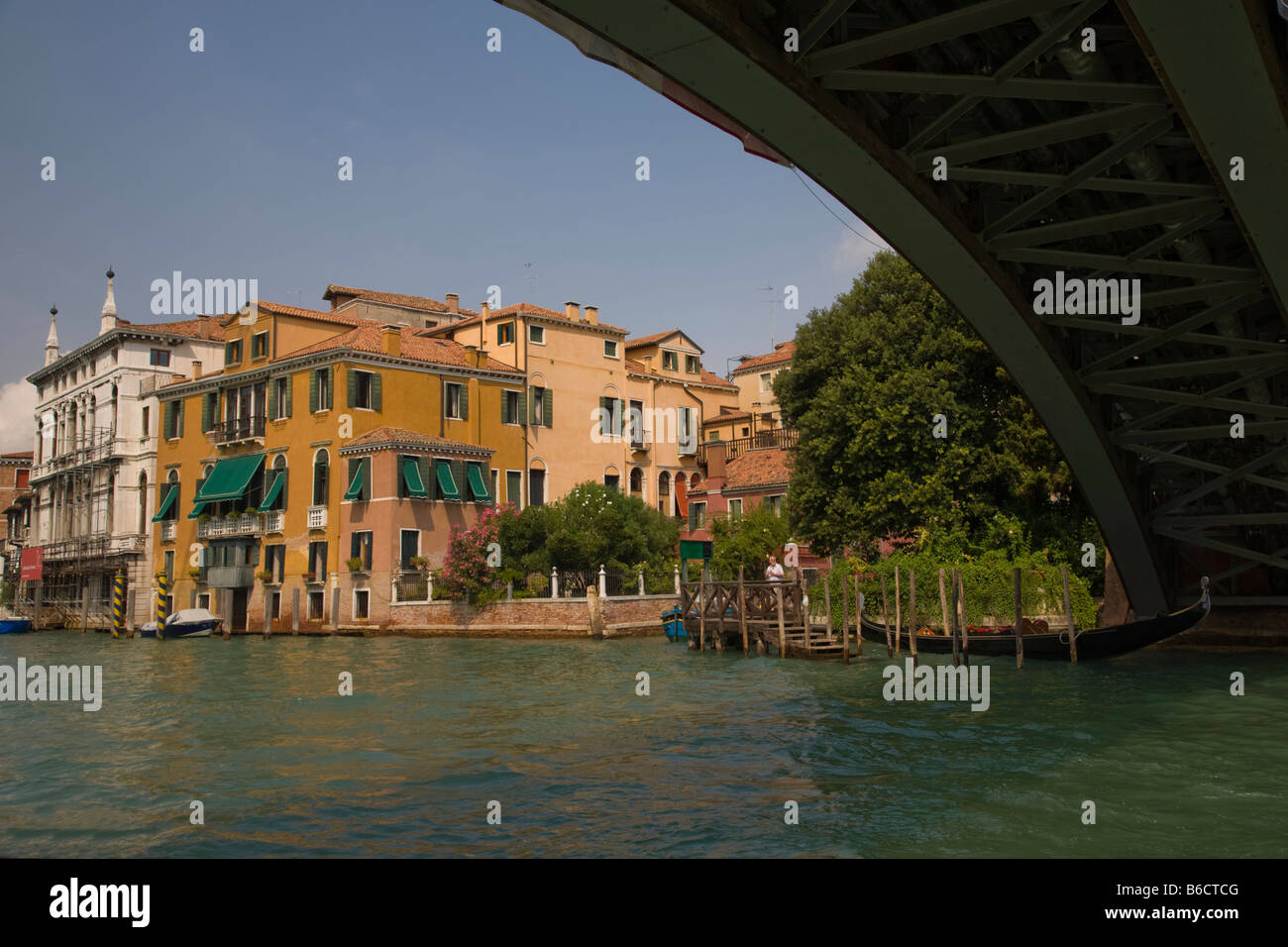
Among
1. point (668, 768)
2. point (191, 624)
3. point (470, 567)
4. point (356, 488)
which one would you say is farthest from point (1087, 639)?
point (191, 624)

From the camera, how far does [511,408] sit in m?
30.5

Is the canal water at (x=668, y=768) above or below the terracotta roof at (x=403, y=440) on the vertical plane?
below

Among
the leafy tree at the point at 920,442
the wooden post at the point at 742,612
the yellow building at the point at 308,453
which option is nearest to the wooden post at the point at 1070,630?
the leafy tree at the point at 920,442

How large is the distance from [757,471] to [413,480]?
32.1 ft

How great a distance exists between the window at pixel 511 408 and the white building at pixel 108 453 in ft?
33.0

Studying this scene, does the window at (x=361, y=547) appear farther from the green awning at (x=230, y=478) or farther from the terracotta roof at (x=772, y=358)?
the terracotta roof at (x=772, y=358)

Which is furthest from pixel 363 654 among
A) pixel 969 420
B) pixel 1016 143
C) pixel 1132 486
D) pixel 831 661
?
pixel 1016 143

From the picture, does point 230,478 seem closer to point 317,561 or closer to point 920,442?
point 317,561

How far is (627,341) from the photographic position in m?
36.4

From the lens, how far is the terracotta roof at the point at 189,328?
34344 mm

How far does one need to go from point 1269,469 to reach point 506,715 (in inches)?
351

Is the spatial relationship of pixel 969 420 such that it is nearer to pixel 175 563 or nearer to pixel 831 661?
pixel 831 661

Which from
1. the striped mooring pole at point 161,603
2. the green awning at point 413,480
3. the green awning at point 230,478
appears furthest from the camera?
the green awning at point 230,478

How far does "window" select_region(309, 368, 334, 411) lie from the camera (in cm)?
2744
